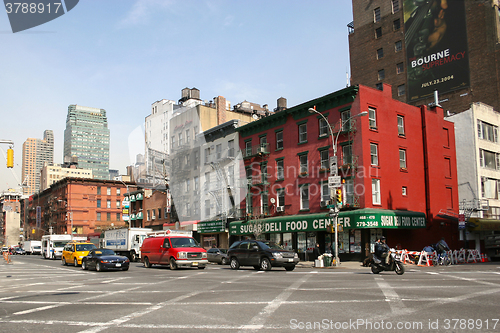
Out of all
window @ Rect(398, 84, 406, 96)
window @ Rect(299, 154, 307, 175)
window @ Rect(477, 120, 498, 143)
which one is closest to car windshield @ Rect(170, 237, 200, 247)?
window @ Rect(299, 154, 307, 175)

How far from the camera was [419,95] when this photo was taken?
185ft

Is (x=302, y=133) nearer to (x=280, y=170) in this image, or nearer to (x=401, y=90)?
(x=280, y=170)

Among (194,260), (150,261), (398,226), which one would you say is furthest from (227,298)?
(398,226)

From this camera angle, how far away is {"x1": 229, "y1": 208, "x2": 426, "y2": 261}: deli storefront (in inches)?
1303

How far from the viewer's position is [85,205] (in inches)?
3652

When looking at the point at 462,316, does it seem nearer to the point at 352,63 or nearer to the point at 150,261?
the point at 150,261

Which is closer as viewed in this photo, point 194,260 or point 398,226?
point 194,260

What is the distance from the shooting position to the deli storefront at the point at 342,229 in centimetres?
3309

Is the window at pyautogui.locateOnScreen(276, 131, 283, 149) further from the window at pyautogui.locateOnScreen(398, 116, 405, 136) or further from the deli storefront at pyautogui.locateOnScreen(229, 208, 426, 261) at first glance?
the window at pyautogui.locateOnScreen(398, 116, 405, 136)

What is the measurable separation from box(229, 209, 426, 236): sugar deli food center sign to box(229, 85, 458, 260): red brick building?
8cm

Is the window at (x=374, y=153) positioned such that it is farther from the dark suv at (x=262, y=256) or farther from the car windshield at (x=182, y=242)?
the car windshield at (x=182, y=242)

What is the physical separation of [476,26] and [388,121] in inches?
965

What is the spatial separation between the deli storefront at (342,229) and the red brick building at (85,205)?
54.6 meters

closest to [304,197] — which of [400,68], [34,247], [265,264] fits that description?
[265,264]
